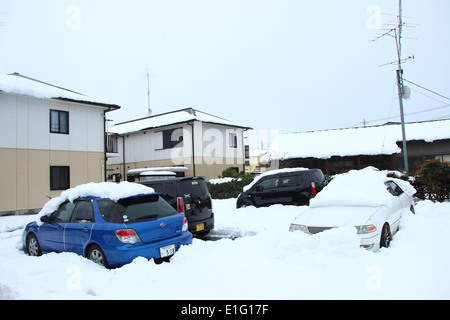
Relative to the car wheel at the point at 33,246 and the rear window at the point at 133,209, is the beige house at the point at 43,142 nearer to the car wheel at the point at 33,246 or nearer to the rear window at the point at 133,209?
the car wheel at the point at 33,246

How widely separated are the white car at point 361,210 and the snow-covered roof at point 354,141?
Answer: 1884 centimetres

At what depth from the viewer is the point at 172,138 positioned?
24578 mm

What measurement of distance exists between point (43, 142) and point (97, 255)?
13.5 meters

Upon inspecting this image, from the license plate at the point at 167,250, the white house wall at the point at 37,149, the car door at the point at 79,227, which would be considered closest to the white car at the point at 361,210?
the license plate at the point at 167,250

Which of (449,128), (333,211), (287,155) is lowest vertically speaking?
(333,211)

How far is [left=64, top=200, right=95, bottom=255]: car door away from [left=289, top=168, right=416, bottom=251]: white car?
3844 millimetres

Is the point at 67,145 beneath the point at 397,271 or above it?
above

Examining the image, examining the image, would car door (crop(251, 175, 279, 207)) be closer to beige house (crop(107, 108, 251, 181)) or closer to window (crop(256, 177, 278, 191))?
window (crop(256, 177, 278, 191))

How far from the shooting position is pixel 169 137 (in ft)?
81.2
